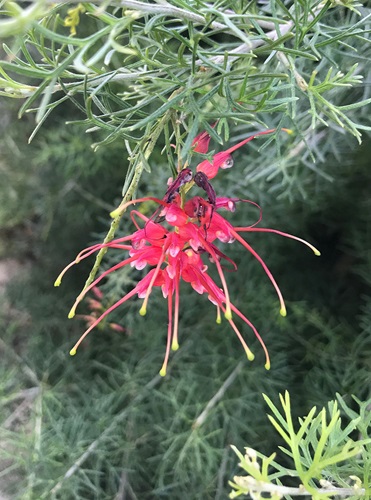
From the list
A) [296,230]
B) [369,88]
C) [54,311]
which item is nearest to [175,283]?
[369,88]

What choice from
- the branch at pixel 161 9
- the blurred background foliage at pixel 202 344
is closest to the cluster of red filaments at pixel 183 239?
the branch at pixel 161 9

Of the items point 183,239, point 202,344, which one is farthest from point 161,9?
point 202,344

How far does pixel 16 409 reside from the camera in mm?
1022

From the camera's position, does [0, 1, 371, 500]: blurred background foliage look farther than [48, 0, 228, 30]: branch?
Yes

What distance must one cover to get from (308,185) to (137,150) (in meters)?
0.66

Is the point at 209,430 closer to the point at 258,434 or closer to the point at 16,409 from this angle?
the point at 258,434

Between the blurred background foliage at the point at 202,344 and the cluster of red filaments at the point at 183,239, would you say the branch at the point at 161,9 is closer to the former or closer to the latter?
the cluster of red filaments at the point at 183,239

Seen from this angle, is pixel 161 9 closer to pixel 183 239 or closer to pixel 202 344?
pixel 183 239

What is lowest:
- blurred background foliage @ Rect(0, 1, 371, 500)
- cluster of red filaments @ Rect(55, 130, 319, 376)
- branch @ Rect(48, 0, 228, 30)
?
blurred background foliage @ Rect(0, 1, 371, 500)

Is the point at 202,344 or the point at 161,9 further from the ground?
the point at 161,9

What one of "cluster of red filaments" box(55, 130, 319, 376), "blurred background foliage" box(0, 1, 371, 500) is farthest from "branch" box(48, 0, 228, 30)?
"blurred background foliage" box(0, 1, 371, 500)

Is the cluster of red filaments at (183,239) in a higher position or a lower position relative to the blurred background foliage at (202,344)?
higher

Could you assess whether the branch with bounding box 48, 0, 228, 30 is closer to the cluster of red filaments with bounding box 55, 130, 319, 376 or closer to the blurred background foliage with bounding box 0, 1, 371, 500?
the cluster of red filaments with bounding box 55, 130, 319, 376

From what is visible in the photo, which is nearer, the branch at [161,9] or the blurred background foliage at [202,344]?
the branch at [161,9]
